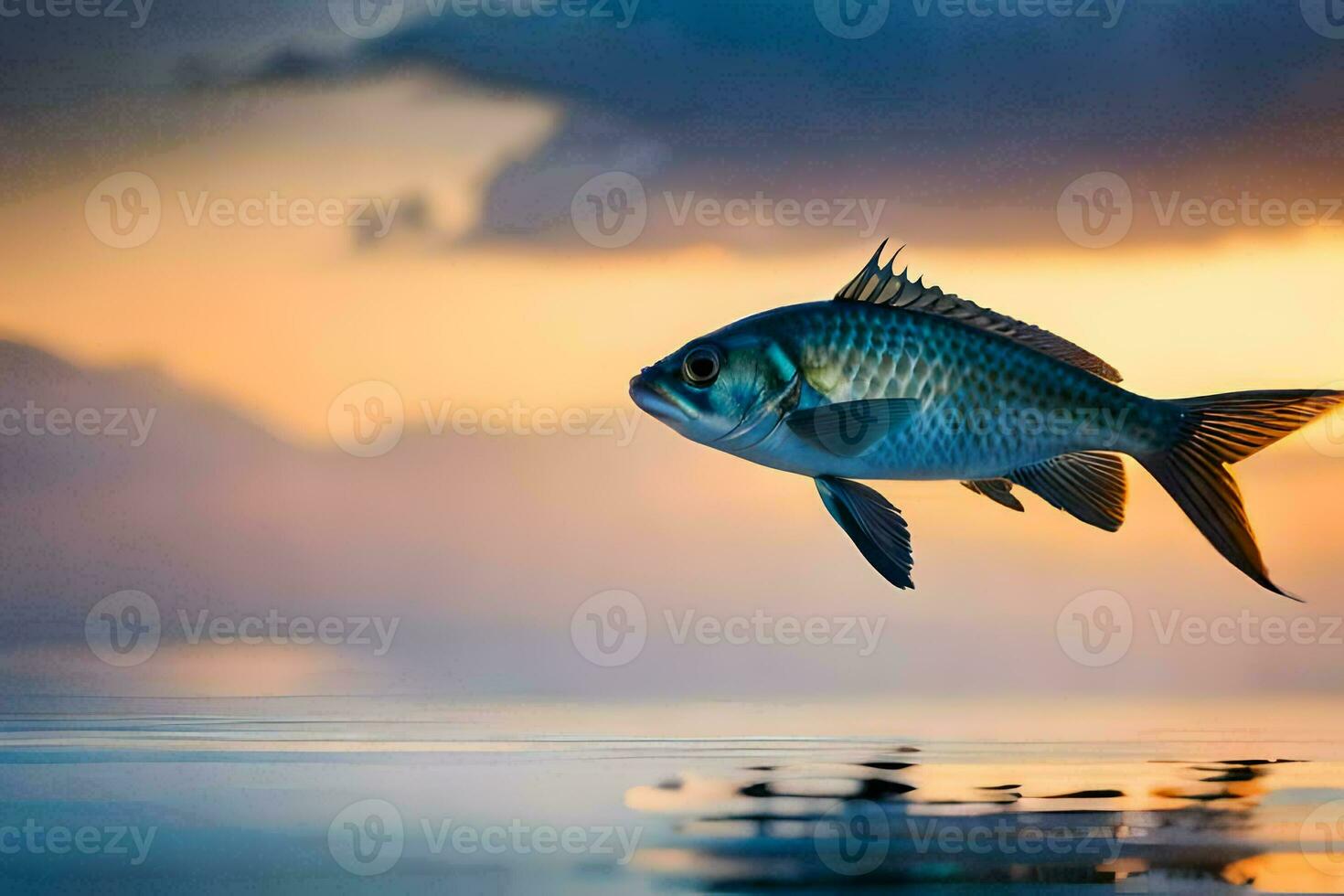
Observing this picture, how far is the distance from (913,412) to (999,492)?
1.78ft

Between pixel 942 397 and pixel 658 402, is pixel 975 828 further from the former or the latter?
pixel 658 402

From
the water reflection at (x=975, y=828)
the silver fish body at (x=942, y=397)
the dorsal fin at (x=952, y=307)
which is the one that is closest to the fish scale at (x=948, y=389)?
the silver fish body at (x=942, y=397)

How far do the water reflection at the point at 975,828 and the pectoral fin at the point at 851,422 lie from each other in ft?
3.61

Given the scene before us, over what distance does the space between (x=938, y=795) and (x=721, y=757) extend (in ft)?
2.95

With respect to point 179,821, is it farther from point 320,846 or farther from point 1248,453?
point 1248,453

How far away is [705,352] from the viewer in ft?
14.3

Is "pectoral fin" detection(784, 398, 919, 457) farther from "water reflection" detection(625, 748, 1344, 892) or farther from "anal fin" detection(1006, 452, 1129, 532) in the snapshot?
"water reflection" detection(625, 748, 1344, 892)

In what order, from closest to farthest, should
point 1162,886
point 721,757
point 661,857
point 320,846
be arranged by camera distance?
point 1162,886, point 661,857, point 320,846, point 721,757

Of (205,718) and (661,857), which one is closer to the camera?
(661,857)

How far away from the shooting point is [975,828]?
402 centimetres

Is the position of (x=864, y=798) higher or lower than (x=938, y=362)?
lower

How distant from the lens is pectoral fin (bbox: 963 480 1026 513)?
4598 mm

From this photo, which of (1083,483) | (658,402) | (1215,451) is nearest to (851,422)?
(658,402)

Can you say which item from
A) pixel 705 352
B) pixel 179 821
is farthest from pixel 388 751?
pixel 705 352
